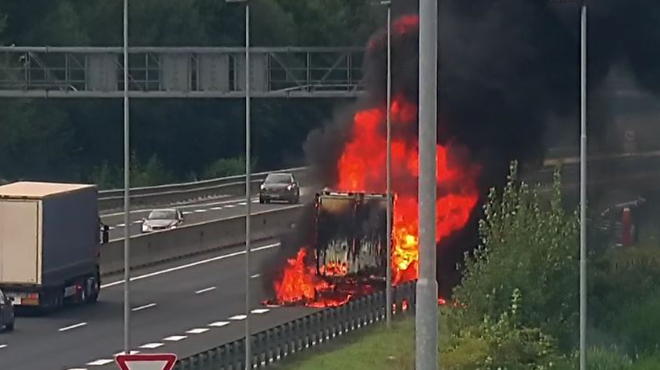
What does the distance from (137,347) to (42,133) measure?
45.8 m

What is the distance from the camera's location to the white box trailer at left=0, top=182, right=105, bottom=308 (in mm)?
40875

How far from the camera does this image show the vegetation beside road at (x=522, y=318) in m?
29.8

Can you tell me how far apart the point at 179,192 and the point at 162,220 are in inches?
672

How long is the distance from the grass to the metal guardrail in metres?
35.0

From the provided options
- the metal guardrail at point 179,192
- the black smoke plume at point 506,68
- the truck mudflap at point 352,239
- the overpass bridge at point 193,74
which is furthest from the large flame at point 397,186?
the metal guardrail at point 179,192

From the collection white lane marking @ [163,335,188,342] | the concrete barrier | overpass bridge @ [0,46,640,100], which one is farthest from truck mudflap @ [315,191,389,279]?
overpass bridge @ [0,46,640,100]

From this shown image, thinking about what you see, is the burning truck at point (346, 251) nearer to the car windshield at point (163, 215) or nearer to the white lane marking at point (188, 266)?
the white lane marking at point (188, 266)

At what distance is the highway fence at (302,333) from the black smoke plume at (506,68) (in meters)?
6.52

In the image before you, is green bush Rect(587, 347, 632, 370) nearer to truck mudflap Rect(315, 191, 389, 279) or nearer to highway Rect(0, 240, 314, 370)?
highway Rect(0, 240, 314, 370)

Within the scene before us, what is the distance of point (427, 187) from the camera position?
1284 centimetres

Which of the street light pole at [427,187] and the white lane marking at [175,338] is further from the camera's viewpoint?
the white lane marking at [175,338]

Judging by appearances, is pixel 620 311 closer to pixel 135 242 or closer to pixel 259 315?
pixel 259 315

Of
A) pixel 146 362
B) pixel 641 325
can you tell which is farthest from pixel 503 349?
pixel 146 362

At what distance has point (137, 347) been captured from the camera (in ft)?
118
